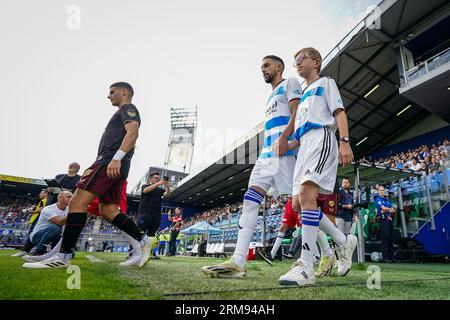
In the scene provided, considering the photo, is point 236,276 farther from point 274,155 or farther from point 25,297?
point 25,297

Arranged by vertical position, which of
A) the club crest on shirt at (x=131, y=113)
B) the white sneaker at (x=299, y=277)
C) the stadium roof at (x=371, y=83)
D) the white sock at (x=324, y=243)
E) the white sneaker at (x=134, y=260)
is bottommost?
the white sneaker at (x=134, y=260)

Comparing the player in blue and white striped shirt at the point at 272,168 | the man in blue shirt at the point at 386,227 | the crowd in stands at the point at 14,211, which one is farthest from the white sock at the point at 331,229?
the crowd in stands at the point at 14,211

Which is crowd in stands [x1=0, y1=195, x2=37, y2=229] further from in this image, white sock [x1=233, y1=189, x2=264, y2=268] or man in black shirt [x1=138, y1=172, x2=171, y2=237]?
white sock [x1=233, y1=189, x2=264, y2=268]

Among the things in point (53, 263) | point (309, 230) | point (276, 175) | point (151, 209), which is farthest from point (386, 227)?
point (53, 263)

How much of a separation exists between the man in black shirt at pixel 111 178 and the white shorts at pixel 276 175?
1353mm

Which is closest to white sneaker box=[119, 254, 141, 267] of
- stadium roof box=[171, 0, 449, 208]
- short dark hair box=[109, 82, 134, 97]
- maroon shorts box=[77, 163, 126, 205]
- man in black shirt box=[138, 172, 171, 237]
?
maroon shorts box=[77, 163, 126, 205]

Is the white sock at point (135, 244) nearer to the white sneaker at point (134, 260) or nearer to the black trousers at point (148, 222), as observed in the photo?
the white sneaker at point (134, 260)

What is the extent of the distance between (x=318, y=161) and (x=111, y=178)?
6.40 feet

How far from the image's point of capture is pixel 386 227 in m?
7.32

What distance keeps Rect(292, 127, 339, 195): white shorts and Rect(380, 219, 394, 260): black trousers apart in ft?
21.4

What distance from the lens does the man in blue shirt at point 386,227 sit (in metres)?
7.27

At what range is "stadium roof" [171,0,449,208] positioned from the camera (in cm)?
1216

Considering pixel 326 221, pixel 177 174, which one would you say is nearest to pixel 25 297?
pixel 326 221
